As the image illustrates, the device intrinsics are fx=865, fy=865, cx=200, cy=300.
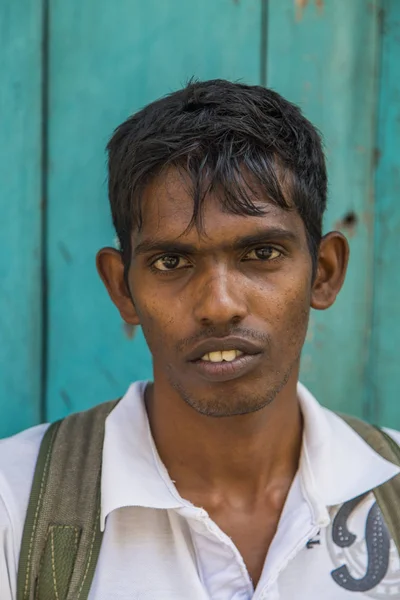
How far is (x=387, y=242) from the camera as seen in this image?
2088 millimetres

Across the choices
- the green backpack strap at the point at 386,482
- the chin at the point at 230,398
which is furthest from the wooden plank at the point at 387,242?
the chin at the point at 230,398


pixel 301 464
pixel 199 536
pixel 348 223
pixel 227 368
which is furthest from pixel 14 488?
pixel 348 223

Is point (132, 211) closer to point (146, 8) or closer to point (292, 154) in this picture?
point (292, 154)

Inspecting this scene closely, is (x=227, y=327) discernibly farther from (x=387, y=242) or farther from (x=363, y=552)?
(x=387, y=242)

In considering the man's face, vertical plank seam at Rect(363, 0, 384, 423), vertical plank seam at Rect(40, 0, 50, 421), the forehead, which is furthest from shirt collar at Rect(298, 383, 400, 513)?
vertical plank seam at Rect(40, 0, 50, 421)

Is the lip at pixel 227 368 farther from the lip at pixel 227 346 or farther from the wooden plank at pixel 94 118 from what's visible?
the wooden plank at pixel 94 118

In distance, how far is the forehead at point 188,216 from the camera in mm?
1481

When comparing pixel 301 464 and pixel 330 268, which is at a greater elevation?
pixel 330 268

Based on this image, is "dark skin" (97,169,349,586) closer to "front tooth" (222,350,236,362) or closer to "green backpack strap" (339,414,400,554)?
"front tooth" (222,350,236,362)

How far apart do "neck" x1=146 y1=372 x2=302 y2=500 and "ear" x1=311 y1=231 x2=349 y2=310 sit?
0.17 m

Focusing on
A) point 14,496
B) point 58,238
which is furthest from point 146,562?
point 58,238

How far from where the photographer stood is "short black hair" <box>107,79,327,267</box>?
1496mm

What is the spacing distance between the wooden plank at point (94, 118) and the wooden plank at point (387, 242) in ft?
1.28

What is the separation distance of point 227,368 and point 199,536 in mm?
312
